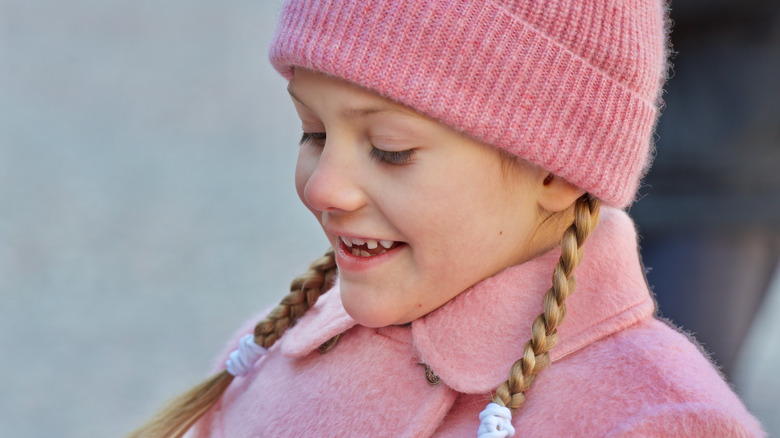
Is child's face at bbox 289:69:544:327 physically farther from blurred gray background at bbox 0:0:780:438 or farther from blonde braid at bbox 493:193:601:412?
blurred gray background at bbox 0:0:780:438

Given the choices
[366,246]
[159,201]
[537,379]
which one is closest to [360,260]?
[366,246]

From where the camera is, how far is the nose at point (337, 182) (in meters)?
1.48

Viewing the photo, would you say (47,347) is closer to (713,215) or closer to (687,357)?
(713,215)

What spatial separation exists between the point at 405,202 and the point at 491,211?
0.16 m

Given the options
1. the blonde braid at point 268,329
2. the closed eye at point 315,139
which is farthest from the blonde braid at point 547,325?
the blonde braid at point 268,329

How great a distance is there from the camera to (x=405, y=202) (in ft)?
4.80

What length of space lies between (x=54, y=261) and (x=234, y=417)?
2936 millimetres

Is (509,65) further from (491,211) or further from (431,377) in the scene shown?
(431,377)

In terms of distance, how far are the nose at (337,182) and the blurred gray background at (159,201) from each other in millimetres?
1486

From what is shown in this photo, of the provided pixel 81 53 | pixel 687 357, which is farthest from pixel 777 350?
pixel 81 53

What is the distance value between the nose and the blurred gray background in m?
1.49

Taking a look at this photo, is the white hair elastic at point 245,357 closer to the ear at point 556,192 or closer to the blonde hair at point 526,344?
the blonde hair at point 526,344

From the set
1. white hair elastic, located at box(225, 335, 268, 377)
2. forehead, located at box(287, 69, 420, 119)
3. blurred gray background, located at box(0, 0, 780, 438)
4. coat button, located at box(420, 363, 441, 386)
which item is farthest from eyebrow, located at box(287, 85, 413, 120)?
blurred gray background, located at box(0, 0, 780, 438)

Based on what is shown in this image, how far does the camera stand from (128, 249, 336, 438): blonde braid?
1905 millimetres
